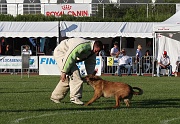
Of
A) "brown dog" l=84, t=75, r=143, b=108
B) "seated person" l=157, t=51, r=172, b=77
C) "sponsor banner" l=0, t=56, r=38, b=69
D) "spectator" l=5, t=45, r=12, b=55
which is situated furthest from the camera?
"spectator" l=5, t=45, r=12, b=55

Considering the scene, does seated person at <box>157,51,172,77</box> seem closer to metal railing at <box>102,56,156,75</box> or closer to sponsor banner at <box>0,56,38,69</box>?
metal railing at <box>102,56,156,75</box>

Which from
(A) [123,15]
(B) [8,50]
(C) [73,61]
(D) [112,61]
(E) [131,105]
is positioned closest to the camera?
(C) [73,61]

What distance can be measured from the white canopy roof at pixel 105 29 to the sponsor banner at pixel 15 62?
307cm

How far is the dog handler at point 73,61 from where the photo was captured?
45.0 feet

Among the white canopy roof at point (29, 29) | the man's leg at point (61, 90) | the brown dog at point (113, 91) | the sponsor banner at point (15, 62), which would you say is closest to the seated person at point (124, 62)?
the sponsor banner at point (15, 62)

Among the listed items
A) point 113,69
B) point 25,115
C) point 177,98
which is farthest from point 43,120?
point 113,69

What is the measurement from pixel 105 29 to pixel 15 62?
5766 mm

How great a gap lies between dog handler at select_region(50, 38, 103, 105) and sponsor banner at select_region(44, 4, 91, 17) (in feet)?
88.4

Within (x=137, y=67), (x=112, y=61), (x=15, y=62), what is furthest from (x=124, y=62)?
(x=15, y=62)

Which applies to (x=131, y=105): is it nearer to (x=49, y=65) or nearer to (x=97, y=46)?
(x=97, y=46)

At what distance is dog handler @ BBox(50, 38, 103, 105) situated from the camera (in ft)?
45.0

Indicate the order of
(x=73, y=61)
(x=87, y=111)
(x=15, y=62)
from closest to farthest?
(x=87, y=111) < (x=73, y=61) < (x=15, y=62)

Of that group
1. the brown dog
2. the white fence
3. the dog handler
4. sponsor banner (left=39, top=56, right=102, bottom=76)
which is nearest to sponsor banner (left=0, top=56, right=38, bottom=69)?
the white fence

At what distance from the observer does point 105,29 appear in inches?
1432
